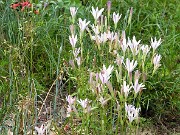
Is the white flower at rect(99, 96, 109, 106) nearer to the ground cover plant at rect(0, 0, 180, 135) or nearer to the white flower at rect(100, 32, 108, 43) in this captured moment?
the ground cover plant at rect(0, 0, 180, 135)

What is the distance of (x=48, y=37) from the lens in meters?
4.01

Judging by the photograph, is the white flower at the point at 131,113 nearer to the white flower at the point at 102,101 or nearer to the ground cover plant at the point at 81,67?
the ground cover plant at the point at 81,67

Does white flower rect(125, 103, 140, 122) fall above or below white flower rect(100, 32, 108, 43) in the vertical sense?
below

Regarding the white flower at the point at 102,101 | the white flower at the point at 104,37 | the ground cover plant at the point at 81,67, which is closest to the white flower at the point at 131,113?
the ground cover plant at the point at 81,67

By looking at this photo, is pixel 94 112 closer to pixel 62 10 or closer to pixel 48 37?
pixel 48 37

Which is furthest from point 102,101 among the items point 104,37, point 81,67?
point 81,67

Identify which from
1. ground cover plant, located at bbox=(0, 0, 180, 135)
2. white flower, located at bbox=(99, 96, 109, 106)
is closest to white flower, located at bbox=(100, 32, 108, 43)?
ground cover plant, located at bbox=(0, 0, 180, 135)

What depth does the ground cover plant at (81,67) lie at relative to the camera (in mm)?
2754

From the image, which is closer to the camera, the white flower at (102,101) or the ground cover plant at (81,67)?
the white flower at (102,101)

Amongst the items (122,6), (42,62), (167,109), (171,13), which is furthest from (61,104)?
(171,13)

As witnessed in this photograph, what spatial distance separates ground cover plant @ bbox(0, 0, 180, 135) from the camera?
9.04 ft

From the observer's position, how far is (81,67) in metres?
3.25

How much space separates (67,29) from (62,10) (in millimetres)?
598

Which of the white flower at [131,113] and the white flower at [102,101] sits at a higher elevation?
the white flower at [102,101]
